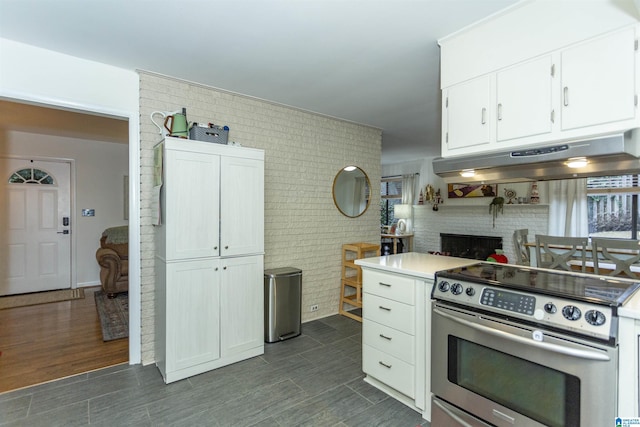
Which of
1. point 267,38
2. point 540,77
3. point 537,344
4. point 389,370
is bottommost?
point 389,370

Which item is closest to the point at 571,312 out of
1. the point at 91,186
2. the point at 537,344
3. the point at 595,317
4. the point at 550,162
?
the point at 595,317

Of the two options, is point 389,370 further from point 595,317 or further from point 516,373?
point 595,317

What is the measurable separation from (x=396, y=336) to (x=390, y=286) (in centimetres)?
34

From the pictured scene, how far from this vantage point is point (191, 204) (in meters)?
2.60

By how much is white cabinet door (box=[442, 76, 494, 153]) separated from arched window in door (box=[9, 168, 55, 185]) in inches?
247

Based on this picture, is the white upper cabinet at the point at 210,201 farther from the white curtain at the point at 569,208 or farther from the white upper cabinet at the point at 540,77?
the white curtain at the point at 569,208

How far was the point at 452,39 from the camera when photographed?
7.17ft

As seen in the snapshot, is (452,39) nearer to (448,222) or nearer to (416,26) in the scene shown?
(416,26)

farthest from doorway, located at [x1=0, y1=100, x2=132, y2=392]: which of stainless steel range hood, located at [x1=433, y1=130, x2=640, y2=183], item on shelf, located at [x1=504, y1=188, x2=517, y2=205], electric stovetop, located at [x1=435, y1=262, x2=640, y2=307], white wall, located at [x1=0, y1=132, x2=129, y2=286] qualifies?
item on shelf, located at [x1=504, y1=188, x2=517, y2=205]

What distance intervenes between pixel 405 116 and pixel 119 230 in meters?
4.80

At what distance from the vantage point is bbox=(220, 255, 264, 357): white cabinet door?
109 inches

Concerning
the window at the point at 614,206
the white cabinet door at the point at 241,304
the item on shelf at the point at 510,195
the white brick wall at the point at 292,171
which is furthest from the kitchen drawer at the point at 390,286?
the item on shelf at the point at 510,195

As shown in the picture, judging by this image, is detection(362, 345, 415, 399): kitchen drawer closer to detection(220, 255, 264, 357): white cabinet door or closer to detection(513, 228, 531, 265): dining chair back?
detection(220, 255, 264, 357): white cabinet door

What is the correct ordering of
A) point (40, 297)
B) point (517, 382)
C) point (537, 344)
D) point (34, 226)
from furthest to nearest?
point (34, 226)
point (40, 297)
point (517, 382)
point (537, 344)
